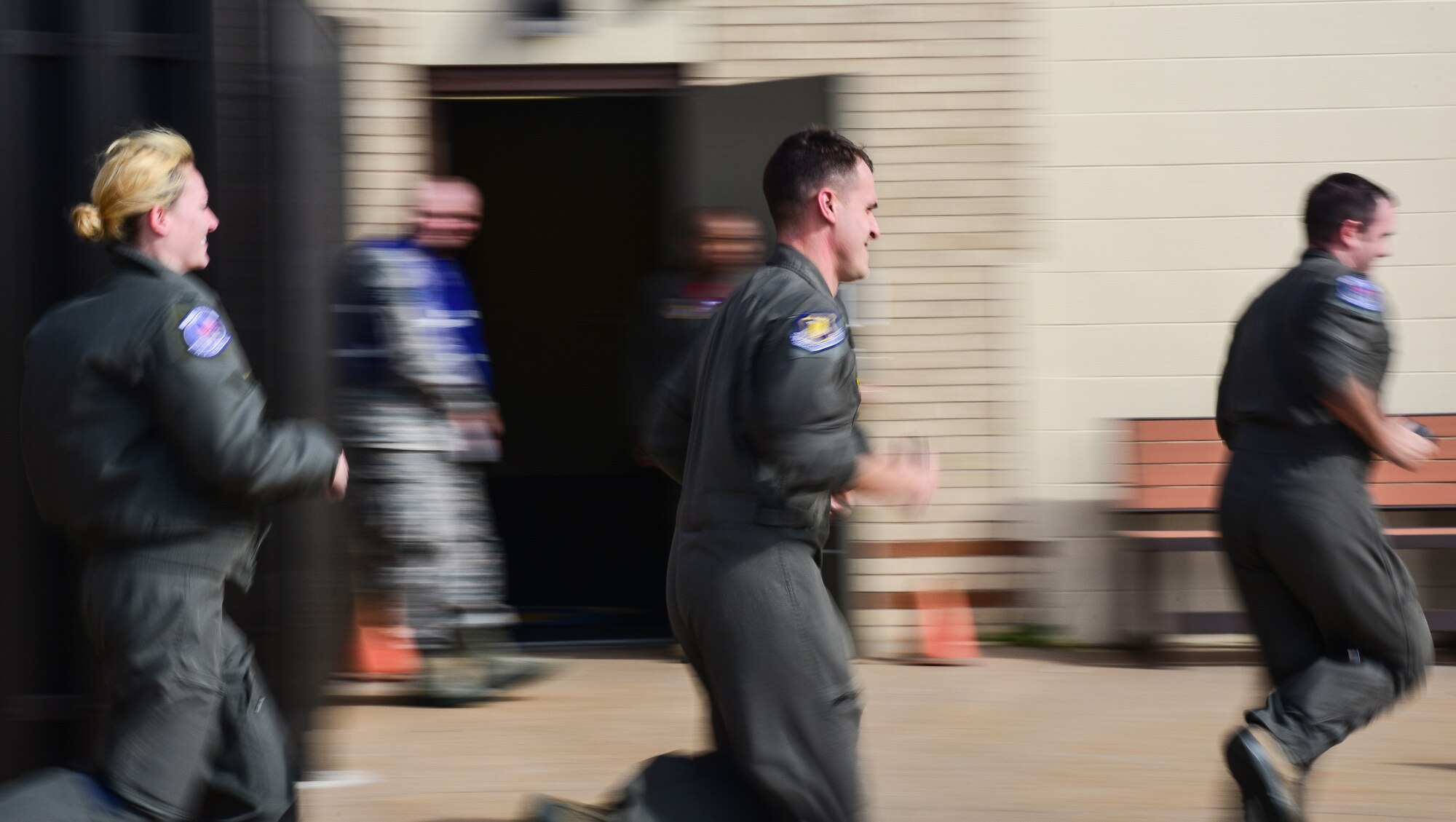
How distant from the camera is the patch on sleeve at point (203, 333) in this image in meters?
2.98

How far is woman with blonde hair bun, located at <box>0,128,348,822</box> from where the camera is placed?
9.75 feet

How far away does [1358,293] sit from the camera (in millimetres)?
4074

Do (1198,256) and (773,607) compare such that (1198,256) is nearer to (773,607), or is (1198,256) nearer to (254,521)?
(773,607)

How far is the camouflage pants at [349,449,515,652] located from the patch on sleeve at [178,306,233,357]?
8.76 feet

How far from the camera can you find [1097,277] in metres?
7.01

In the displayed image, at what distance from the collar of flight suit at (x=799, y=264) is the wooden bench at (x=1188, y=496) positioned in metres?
3.81

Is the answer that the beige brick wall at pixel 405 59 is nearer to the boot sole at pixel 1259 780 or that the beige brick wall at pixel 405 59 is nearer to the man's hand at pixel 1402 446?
the man's hand at pixel 1402 446

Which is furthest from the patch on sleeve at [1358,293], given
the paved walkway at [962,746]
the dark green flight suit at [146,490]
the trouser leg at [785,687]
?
the dark green flight suit at [146,490]

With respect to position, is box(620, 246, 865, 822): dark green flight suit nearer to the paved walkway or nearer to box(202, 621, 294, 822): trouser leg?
box(202, 621, 294, 822): trouser leg

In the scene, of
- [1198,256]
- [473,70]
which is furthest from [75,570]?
[1198,256]

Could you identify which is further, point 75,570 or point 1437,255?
point 1437,255

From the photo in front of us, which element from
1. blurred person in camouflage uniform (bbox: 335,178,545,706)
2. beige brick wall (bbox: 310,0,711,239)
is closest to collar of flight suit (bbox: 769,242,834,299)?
blurred person in camouflage uniform (bbox: 335,178,545,706)

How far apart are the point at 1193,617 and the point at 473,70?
3.70 metres

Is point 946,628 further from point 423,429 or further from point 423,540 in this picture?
point 423,429
